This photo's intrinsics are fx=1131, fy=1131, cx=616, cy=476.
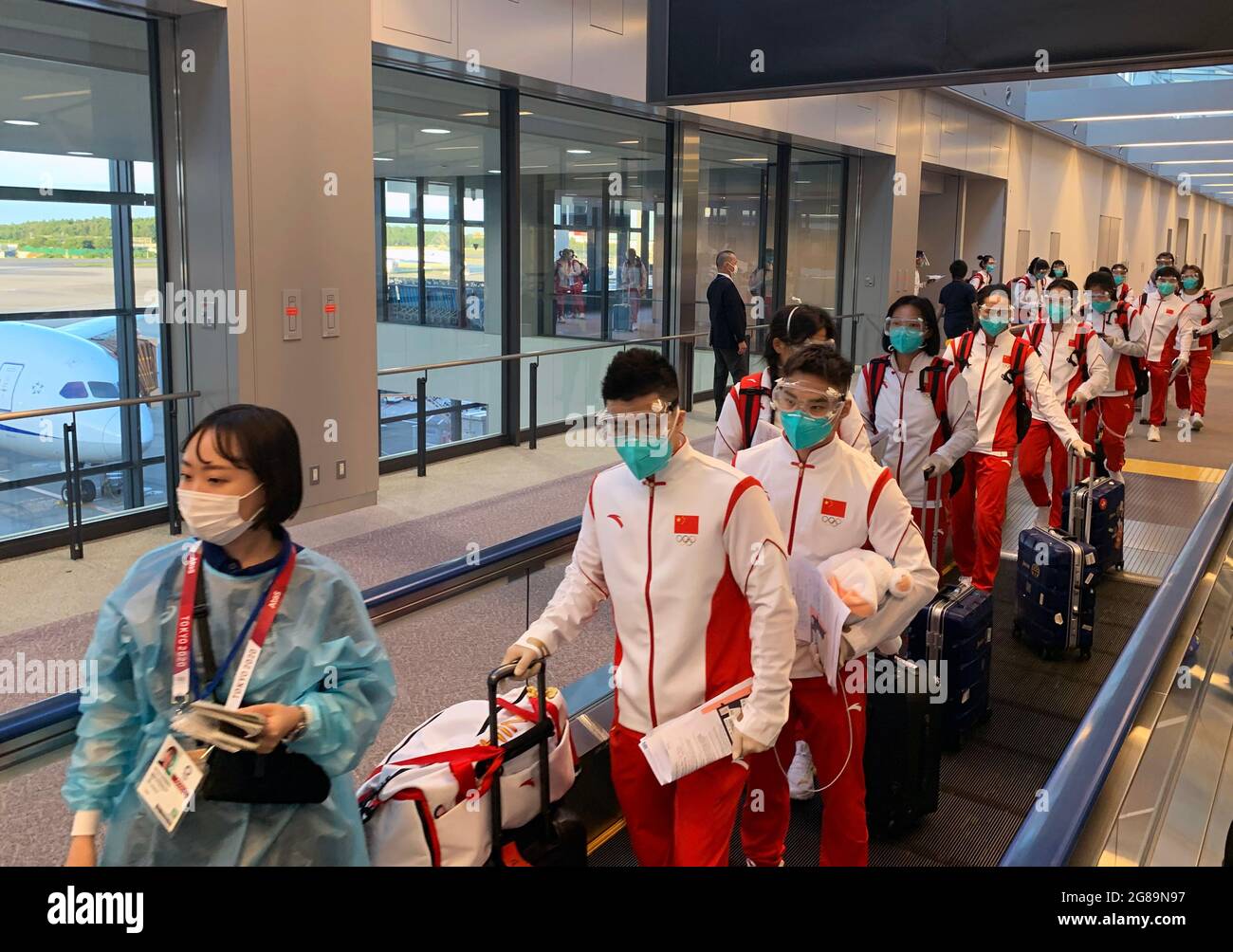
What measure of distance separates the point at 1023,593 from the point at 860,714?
10.1 ft

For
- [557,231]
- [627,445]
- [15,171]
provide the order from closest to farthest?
[627,445], [15,171], [557,231]

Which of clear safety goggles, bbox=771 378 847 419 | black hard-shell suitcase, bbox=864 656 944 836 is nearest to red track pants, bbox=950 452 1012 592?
black hard-shell suitcase, bbox=864 656 944 836

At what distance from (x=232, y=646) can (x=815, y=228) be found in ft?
49.5

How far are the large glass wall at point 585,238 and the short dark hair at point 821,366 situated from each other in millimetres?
7510

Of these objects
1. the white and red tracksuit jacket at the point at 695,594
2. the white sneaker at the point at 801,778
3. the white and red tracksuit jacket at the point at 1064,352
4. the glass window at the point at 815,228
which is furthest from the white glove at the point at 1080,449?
the glass window at the point at 815,228

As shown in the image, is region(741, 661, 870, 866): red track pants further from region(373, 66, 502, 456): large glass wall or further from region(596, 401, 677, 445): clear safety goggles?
region(373, 66, 502, 456): large glass wall

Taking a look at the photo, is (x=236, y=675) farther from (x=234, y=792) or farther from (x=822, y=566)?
(x=822, y=566)

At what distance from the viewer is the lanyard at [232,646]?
6.69 ft

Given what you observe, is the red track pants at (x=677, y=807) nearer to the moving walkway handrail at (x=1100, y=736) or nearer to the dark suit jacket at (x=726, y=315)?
the moving walkway handrail at (x=1100, y=736)

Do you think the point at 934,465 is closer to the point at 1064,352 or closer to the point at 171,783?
the point at 1064,352

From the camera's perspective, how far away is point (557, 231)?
11344 millimetres

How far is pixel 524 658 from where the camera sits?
2.74m

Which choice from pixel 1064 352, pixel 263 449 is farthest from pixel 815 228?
pixel 263 449
